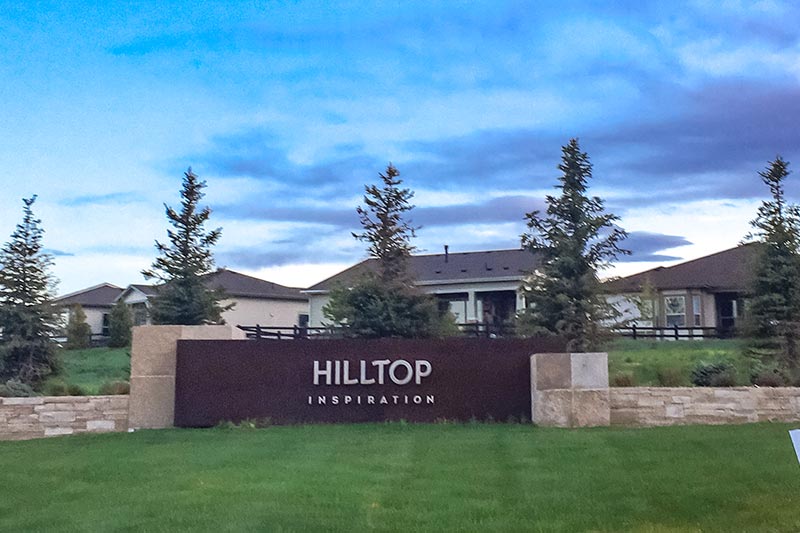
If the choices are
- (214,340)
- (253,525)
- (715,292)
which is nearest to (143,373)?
(214,340)

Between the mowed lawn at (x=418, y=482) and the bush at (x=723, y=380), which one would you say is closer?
the mowed lawn at (x=418, y=482)

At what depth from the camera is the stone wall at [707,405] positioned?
613 inches

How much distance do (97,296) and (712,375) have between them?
4063 cm

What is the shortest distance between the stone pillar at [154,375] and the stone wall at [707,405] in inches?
316

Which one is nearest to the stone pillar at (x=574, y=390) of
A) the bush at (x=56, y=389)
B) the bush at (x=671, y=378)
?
the bush at (x=671, y=378)

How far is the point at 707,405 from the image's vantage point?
15.8 m

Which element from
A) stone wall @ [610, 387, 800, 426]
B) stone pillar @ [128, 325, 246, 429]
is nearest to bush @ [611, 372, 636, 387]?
stone wall @ [610, 387, 800, 426]

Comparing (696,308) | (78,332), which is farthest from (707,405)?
(78,332)

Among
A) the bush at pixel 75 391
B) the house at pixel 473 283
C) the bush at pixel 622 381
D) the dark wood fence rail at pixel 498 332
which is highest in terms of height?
the house at pixel 473 283

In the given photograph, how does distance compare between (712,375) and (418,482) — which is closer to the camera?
(418,482)

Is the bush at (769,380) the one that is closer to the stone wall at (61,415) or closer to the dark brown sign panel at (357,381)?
the dark brown sign panel at (357,381)

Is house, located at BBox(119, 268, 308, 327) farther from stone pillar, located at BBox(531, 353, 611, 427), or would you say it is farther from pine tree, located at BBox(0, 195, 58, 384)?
stone pillar, located at BBox(531, 353, 611, 427)

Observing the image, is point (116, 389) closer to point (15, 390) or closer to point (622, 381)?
point (15, 390)

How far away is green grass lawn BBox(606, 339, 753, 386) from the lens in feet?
58.5
